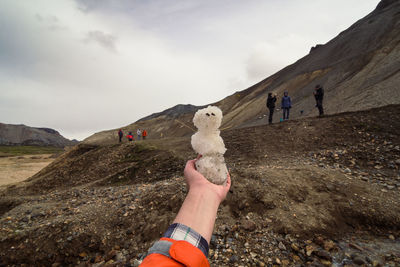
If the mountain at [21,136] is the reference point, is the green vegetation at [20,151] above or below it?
below

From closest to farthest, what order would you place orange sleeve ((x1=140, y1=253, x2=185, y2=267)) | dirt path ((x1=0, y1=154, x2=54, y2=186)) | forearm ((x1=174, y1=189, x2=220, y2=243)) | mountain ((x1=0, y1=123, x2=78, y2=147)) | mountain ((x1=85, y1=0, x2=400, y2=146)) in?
orange sleeve ((x1=140, y1=253, x2=185, y2=267)) → forearm ((x1=174, y1=189, x2=220, y2=243)) → mountain ((x1=85, y1=0, x2=400, y2=146)) → dirt path ((x1=0, y1=154, x2=54, y2=186)) → mountain ((x1=0, y1=123, x2=78, y2=147))

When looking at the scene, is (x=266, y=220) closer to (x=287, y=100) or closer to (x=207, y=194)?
(x=207, y=194)

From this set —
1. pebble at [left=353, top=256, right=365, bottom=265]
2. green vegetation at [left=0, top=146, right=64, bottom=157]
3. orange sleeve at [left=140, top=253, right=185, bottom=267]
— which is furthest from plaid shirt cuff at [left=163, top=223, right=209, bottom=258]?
green vegetation at [left=0, top=146, right=64, bottom=157]

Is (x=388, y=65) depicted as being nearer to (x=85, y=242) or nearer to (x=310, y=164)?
(x=310, y=164)

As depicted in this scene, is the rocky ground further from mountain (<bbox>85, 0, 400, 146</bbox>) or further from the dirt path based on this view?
the dirt path

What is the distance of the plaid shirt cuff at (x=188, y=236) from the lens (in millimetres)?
1268

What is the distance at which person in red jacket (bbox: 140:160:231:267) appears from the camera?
115 centimetres

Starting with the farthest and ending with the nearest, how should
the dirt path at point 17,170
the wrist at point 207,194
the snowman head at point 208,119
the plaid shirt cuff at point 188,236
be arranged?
the dirt path at point 17,170
the snowman head at point 208,119
the wrist at point 207,194
the plaid shirt cuff at point 188,236

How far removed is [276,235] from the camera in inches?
154

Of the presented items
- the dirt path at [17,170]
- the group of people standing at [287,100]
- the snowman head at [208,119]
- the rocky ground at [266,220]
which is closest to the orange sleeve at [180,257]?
the snowman head at [208,119]

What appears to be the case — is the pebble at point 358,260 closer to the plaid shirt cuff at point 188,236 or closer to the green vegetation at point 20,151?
the plaid shirt cuff at point 188,236

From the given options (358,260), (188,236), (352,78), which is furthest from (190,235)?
(352,78)

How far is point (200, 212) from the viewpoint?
1.47 metres

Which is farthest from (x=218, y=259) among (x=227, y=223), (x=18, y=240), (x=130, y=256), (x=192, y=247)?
(x=18, y=240)
